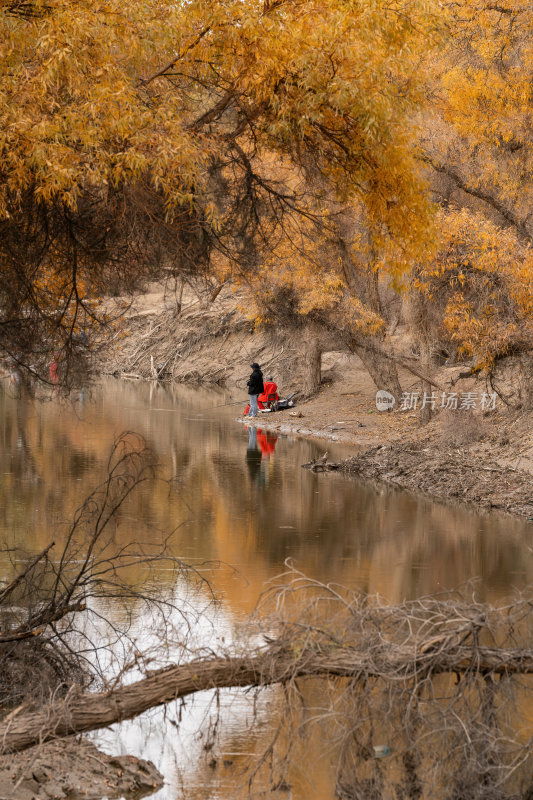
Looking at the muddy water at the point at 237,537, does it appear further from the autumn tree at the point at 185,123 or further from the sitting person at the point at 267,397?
the sitting person at the point at 267,397

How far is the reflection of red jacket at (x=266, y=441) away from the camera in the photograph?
84.1ft

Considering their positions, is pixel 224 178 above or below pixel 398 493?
above

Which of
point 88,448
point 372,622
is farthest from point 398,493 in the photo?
point 372,622

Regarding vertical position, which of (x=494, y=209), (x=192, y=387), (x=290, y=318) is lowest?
(x=192, y=387)

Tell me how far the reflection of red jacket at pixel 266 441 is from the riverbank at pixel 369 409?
82 centimetres

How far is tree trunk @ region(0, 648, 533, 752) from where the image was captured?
6246 millimetres

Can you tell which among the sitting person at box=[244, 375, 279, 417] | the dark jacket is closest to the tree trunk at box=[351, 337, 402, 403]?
the dark jacket

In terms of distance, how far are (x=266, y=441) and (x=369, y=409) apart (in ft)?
18.2

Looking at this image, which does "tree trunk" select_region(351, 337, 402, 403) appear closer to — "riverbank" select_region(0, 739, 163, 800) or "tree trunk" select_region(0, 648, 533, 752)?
"riverbank" select_region(0, 739, 163, 800)

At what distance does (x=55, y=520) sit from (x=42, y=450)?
9.29 m

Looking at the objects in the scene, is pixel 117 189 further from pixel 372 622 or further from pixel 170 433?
pixel 170 433

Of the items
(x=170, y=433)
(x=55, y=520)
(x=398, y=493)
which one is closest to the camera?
(x=55, y=520)

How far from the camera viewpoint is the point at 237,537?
49.5 ft

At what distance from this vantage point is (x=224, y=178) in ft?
32.8
